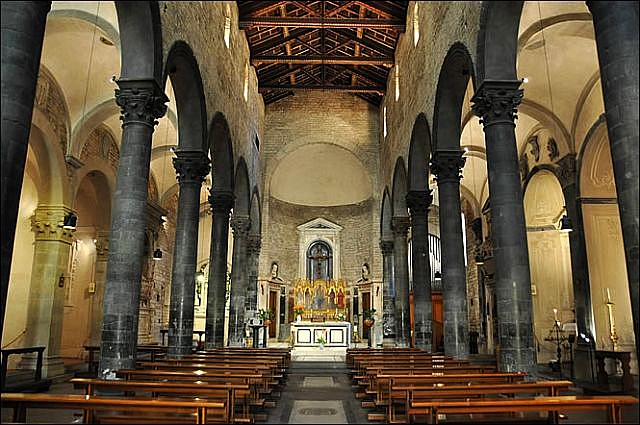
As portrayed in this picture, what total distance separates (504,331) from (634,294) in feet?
10.9

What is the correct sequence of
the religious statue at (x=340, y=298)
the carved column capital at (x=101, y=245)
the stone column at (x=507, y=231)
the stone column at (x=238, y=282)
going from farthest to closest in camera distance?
the religious statue at (x=340, y=298), the stone column at (x=238, y=282), the carved column capital at (x=101, y=245), the stone column at (x=507, y=231)

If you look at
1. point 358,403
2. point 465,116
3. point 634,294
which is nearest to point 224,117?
point 465,116

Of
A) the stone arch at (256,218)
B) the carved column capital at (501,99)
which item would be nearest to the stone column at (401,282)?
the stone arch at (256,218)

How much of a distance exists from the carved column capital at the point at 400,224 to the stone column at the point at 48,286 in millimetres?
11755

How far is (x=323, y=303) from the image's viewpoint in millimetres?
25656

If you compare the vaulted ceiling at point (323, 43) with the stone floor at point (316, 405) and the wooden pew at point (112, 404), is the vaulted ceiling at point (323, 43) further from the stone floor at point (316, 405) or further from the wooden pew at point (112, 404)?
the wooden pew at point (112, 404)

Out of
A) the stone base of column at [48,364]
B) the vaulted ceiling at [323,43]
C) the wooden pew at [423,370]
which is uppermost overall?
the vaulted ceiling at [323,43]

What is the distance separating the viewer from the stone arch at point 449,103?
11.8m

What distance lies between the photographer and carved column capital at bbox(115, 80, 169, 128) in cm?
880

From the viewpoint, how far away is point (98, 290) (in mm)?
17203

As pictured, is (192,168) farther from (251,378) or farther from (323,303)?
(323,303)

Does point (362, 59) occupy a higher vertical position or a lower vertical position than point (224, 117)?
higher

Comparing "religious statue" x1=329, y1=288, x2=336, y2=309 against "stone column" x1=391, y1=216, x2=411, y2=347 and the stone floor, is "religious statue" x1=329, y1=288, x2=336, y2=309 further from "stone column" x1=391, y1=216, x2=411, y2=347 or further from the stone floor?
the stone floor

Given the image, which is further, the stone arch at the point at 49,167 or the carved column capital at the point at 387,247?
the carved column capital at the point at 387,247
